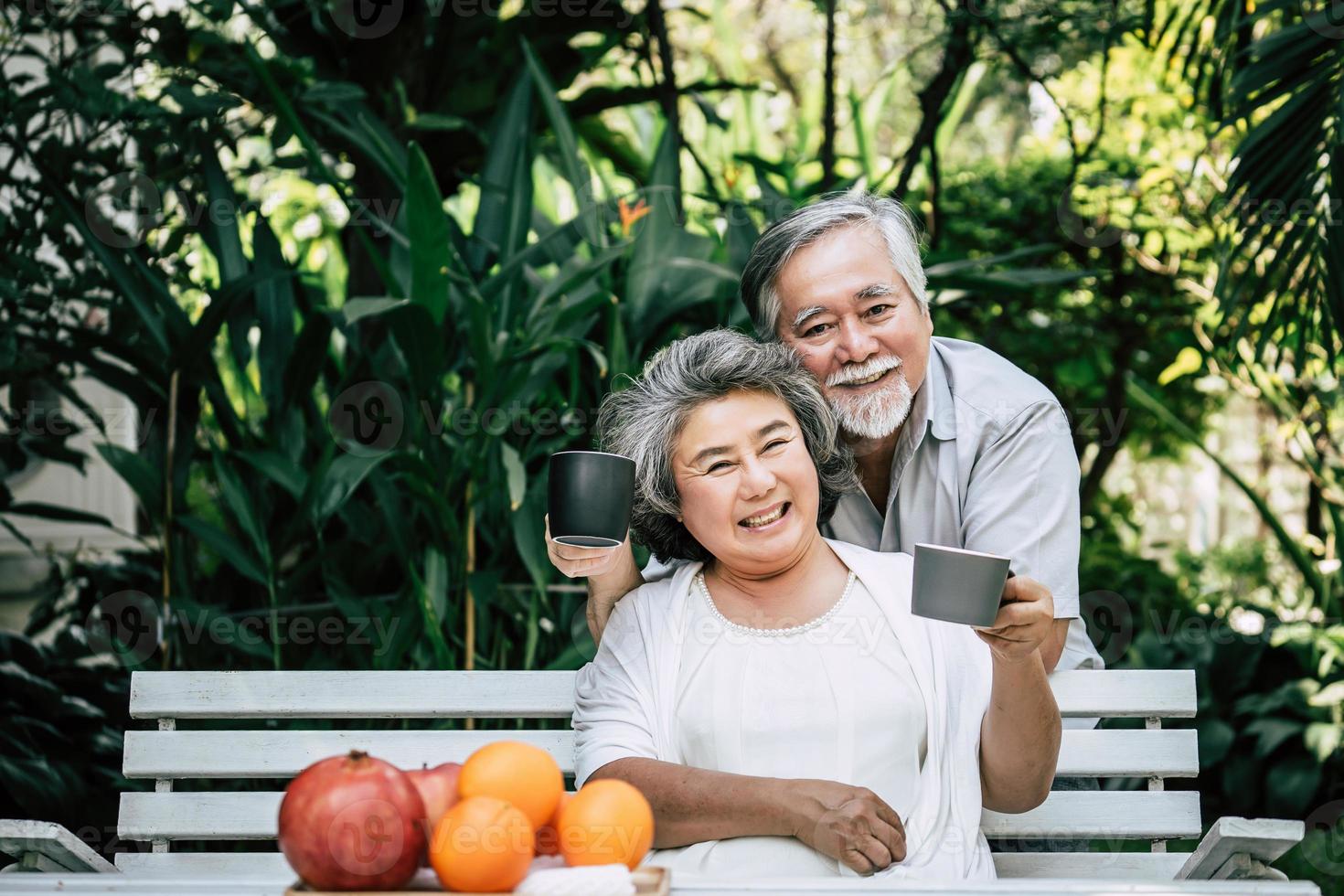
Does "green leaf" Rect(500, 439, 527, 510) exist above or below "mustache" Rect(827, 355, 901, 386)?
below

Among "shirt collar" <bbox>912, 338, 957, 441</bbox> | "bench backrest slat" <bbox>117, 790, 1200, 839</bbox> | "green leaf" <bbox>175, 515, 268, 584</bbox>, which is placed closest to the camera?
"bench backrest slat" <bbox>117, 790, 1200, 839</bbox>

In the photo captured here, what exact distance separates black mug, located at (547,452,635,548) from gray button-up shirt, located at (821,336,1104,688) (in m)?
0.73

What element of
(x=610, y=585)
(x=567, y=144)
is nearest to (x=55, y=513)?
(x=567, y=144)

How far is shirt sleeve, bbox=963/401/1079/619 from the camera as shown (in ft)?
7.00

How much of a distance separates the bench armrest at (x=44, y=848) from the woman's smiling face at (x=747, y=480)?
3.41 feet

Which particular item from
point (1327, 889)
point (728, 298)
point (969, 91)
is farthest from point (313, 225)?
point (1327, 889)

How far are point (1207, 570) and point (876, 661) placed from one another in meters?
4.71

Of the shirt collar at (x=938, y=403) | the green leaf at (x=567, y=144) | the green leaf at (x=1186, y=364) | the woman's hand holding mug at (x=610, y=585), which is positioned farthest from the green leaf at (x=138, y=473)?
the green leaf at (x=1186, y=364)

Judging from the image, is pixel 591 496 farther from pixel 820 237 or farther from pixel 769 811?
pixel 820 237

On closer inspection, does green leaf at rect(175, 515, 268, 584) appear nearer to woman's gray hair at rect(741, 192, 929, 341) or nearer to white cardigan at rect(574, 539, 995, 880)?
white cardigan at rect(574, 539, 995, 880)

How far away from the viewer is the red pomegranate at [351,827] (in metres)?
1.24

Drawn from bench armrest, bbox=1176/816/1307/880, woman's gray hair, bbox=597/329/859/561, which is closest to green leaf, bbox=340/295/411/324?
woman's gray hair, bbox=597/329/859/561
